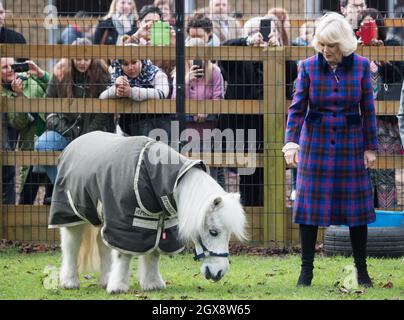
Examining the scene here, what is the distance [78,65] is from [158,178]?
3923 millimetres

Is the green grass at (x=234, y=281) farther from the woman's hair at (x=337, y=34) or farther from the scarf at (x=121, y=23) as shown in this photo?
the scarf at (x=121, y=23)

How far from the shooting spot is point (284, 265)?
916 centimetres

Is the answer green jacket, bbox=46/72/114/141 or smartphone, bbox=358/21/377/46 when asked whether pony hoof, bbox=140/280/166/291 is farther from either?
smartphone, bbox=358/21/377/46

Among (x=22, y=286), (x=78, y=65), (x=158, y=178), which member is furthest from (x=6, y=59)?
(x=158, y=178)

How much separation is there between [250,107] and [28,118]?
2.58 metres

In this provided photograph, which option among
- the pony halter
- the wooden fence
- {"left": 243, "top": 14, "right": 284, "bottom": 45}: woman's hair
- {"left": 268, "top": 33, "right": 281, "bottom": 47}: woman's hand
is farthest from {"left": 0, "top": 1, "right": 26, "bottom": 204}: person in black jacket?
the pony halter

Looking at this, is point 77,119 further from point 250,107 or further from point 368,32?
point 368,32

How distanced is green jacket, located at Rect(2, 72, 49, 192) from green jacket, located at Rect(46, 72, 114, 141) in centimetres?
23

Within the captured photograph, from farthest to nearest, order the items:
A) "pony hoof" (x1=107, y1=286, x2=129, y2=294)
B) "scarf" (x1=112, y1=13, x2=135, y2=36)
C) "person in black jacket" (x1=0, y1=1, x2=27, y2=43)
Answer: "scarf" (x1=112, y1=13, x2=135, y2=36), "person in black jacket" (x1=0, y1=1, x2=27, y2=43), "pony hoof" (x1=107, y1=286, x2=129, y2=294)

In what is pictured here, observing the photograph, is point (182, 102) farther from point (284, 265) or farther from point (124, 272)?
point (124, 272)

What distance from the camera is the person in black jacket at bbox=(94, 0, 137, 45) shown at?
1119 centimetres

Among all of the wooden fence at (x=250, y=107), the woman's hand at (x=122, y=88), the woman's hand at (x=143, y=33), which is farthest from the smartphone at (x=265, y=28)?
the woman's hand at (x=122, y=88)

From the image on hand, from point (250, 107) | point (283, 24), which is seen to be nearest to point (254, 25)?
point (283, 24)

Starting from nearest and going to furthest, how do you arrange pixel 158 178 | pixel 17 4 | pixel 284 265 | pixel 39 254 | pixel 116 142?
pixel 158 178
pixel 116 142
pixel 284 265
pixel 39 254
pixel 17 4
